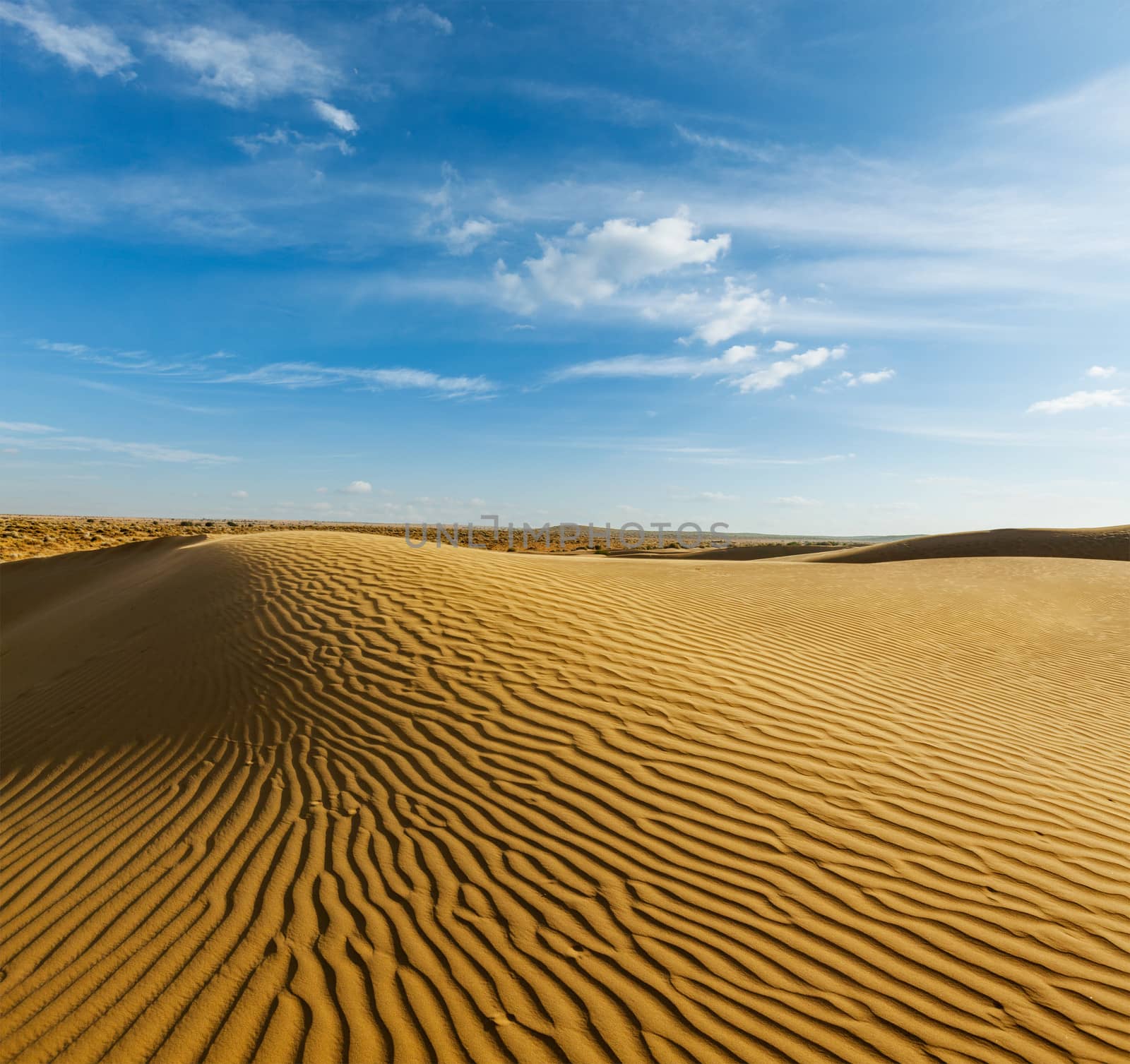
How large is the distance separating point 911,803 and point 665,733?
6.10 feet

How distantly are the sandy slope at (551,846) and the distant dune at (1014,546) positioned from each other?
64.6 feet

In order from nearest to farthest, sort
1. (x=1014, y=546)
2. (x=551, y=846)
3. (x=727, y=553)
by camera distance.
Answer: (x=551, y=846) → (x=1014, y=546) → (x=727, y=553)

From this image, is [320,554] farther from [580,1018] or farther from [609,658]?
[580,1018]

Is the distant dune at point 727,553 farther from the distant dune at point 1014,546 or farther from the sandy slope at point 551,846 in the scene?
the sandy slope at point 551,846

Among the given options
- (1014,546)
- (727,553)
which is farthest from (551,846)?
(727,553)

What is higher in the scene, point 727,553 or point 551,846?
point 727,553

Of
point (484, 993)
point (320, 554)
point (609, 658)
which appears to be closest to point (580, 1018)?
point (484, 993)

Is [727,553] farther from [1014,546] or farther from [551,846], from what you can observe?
[551,846]

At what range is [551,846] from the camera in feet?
12.7

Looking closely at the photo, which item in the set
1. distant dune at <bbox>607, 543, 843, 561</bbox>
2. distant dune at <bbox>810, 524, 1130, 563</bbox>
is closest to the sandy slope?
distant dune at <bbox>810, 524, 1130, 563</bbox>

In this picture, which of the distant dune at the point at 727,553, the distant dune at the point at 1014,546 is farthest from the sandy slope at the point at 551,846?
the distant dune at the point at 727,553

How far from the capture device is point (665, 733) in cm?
515

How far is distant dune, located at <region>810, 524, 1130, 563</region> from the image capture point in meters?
24.4

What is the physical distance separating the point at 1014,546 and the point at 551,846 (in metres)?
29.1
